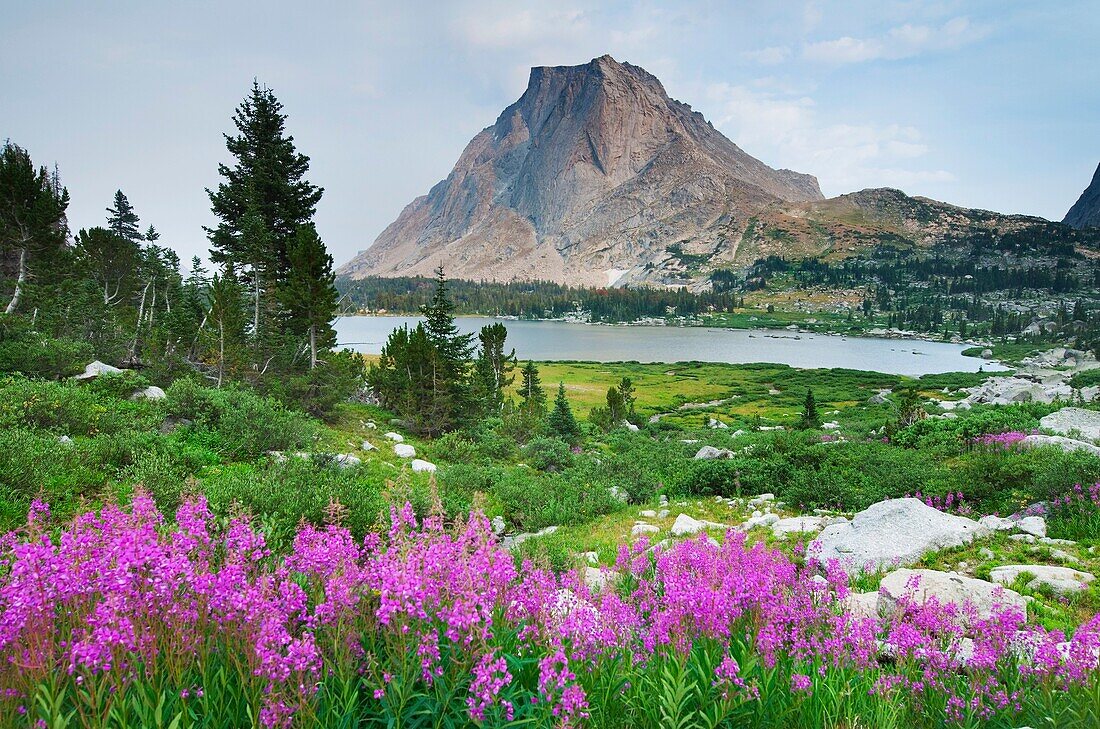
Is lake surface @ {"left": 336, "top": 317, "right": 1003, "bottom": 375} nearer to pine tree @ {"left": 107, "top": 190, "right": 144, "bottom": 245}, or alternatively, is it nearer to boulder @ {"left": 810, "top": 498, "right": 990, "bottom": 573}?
pine tree @ {"left": 107, "top": 190, "right": 144, "bottom": 245}

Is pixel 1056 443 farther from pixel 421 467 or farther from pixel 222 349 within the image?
pixel 222 349

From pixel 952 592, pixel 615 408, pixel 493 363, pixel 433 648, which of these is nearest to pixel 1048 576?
pixel 952 592

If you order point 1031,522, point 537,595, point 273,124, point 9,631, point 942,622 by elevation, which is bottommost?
point 1031,522

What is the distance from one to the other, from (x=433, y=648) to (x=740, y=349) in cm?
15314

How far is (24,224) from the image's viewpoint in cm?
2691

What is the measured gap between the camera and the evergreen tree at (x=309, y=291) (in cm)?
2281

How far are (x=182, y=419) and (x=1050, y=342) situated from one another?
198415 mm

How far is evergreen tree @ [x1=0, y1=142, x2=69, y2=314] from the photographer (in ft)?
86.4

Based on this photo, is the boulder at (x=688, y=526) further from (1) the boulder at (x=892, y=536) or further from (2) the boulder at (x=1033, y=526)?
(2) the boulder at (x=1033, y=526)

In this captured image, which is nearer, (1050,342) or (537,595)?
(537,595)

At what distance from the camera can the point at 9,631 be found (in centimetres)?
249

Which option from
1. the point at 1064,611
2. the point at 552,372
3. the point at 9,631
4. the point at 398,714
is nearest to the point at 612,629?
the point at 398,714

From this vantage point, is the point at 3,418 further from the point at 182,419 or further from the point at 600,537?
the point at 600,537

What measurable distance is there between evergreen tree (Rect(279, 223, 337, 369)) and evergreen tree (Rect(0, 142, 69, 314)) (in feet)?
50.6
